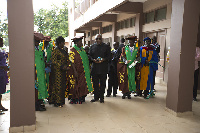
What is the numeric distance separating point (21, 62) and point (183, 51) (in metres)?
3.42

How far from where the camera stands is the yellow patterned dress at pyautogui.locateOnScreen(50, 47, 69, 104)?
499 cm

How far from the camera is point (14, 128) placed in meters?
3.58

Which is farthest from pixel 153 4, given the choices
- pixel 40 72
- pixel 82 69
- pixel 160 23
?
pixel 40 72

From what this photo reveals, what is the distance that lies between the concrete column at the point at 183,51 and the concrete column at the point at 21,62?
314 cm

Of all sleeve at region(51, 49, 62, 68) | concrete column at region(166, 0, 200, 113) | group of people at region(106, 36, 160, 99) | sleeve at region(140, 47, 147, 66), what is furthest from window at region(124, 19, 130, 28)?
sleeve at region(51, 49, 62, 68)

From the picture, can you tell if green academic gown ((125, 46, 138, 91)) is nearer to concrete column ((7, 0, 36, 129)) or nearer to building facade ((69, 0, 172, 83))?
building facade ((69, 0, 172, 83))

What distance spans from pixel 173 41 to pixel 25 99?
3.49m

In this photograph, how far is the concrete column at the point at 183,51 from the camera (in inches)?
169

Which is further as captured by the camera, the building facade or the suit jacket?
the building facade

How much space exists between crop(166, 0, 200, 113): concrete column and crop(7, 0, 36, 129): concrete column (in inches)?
124

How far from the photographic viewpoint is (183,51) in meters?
4.35

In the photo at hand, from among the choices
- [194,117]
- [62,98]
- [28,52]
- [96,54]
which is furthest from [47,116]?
[194,117]

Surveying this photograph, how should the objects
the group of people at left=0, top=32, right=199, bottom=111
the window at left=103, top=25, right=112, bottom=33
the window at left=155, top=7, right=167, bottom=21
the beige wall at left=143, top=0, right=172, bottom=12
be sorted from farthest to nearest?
the window at left=103, top=25, right=112, bottom=33 → the window at left=155, top=7, right=167, bottom=21 → the beige wall at left=143, top=0, right=172, bottom=12 → the group of people at left=0, top=32, right=199, bottom=111

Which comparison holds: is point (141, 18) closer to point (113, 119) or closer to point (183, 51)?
point (183, 51)
